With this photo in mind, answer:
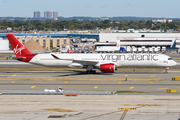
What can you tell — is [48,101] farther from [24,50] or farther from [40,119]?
[24,50]

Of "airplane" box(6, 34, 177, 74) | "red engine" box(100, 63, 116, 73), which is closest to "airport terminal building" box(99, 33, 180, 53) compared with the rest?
"airplane" box(6, 34, 177, 74)

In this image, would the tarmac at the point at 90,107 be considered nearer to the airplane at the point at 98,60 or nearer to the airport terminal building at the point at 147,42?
the airplane at the point at 98,60

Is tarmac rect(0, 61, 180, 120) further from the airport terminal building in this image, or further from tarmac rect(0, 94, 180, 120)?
the airport terminal building

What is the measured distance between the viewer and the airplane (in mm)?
53062

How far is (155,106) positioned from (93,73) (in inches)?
1057

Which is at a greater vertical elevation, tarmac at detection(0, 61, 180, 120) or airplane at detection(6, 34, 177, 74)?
airplane at detection(6, 34, 177, 74)

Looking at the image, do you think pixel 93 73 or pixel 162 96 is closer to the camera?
pixel 162 96

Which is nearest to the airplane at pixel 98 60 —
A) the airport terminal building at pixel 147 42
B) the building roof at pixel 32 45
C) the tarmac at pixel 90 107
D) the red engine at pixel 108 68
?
the red engine at pixel 108 68

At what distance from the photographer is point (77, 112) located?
27.0 meters

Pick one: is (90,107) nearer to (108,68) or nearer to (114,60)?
(108,68)

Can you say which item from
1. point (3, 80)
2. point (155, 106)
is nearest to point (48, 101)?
point (155, 106)

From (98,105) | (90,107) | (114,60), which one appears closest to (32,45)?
(114,60)

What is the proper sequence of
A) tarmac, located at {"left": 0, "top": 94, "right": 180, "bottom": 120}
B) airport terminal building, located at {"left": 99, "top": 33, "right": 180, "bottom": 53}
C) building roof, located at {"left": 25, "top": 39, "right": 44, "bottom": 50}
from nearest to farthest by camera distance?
1. tarmac, located at {"left": 0, "top": 94, "right": 180, "bottom": 120}
2. building roof, located at {"left": 25, "top": 39, "right": 44, "bottom": 50}
3. airport terminal building, located at {"left": 99, "top": 33, "right": 180, "bottom": 53}

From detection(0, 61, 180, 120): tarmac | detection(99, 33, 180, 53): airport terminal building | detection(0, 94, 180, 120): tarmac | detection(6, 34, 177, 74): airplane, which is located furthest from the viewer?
detection(99, 33, 180, 53): airport terminal building
